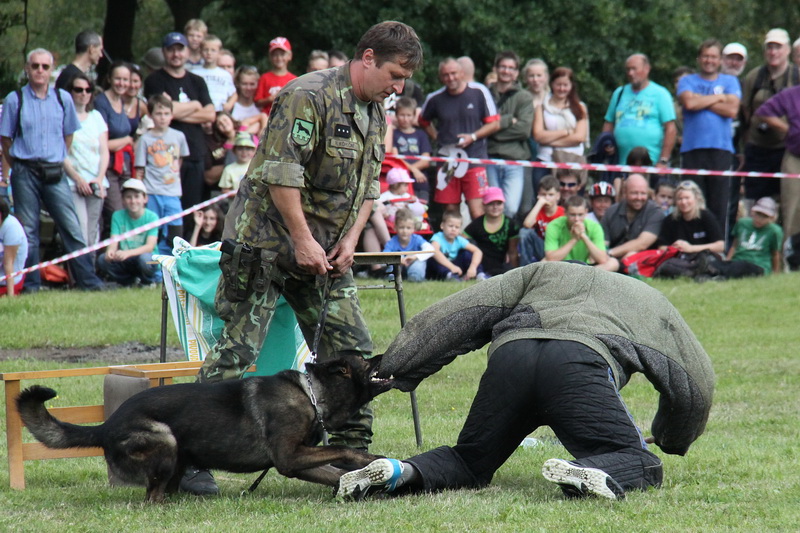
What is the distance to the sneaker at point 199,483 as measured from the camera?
5.51m

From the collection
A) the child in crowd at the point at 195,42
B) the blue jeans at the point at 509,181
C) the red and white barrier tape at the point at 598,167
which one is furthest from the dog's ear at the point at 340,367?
the child in crowd at the point at 195,42

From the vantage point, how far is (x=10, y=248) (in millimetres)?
11422

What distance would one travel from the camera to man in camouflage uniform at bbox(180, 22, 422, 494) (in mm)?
5336

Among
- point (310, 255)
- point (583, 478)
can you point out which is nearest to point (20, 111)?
point (310, 255)

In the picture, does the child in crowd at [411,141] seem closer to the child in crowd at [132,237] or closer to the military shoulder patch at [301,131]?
the child in crowd at [132,237]

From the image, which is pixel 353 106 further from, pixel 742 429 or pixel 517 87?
pixel 517 87

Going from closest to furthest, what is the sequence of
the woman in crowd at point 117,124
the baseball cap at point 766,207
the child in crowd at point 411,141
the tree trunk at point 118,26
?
the woman in crowd at point 117,124 → the baseball cap at point 766,207 → the child in crowd at point 411,141 → the tree trunk at point 118,26

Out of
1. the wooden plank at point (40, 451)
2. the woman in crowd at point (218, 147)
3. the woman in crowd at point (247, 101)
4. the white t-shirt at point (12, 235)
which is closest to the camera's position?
the wooden plank at point (40, 451)

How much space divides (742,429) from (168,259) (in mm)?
3921

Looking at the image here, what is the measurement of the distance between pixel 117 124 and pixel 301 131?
7995mm

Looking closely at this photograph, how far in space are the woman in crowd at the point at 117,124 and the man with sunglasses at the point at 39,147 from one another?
33.0 inches

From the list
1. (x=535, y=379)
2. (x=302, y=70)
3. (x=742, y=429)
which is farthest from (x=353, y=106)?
(x=302, y=70)

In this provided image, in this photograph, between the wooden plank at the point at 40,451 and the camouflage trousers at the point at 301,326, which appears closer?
the camouflage trousers at the point at 301,326

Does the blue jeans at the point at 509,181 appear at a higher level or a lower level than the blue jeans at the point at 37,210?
higher
